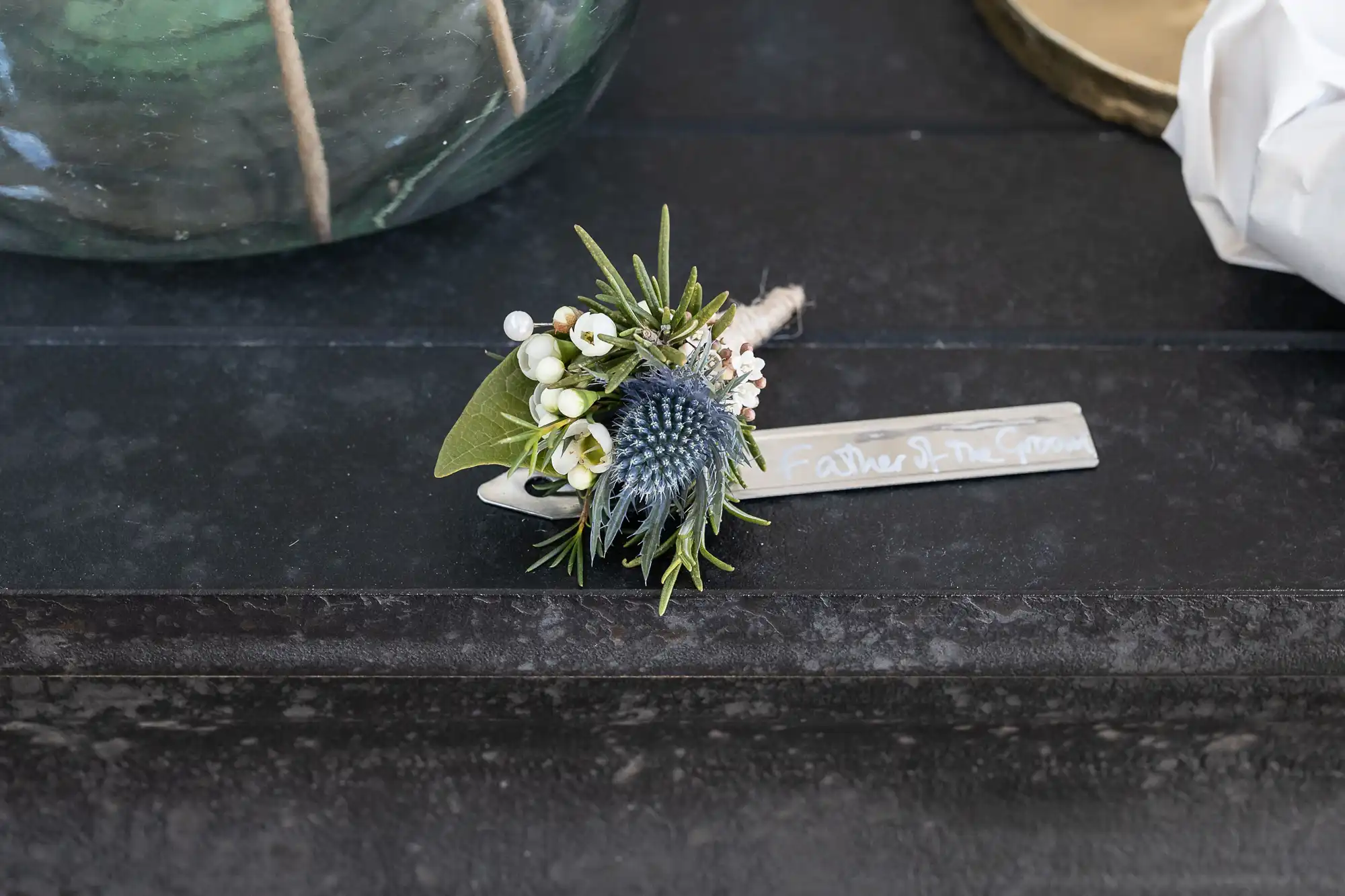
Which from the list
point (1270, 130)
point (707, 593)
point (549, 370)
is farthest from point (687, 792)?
point (1270, 130)

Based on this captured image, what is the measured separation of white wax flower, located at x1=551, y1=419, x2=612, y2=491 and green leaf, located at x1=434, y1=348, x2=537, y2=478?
15 mm

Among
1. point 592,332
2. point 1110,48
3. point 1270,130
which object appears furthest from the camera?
point 1110,48

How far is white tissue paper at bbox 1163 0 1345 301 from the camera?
46 cm

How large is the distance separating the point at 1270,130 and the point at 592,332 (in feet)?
1.01

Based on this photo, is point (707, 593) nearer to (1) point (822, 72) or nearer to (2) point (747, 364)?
(2) point (747, 364)

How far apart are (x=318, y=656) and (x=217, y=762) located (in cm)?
11

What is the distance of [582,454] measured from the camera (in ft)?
1.25

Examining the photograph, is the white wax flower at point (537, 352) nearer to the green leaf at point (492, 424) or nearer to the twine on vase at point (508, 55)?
the green leaf at point (492, 424)

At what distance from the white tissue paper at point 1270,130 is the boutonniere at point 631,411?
247 mm

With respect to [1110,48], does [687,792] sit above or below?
below

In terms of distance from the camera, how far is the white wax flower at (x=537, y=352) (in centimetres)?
38

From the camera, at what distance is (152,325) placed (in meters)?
0.51

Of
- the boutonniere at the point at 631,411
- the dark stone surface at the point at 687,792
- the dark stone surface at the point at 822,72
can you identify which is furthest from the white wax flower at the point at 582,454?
the dark stone surface at the point at 822,72

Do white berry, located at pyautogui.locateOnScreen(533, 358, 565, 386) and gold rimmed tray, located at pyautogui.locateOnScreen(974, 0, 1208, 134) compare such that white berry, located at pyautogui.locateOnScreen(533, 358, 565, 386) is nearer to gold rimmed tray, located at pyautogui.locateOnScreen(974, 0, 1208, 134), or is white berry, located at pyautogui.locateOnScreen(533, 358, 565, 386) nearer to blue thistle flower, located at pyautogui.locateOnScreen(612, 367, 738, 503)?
blue thistle flower, located at pyautogui.locateOnScreen(612, 367, 738, 503)
